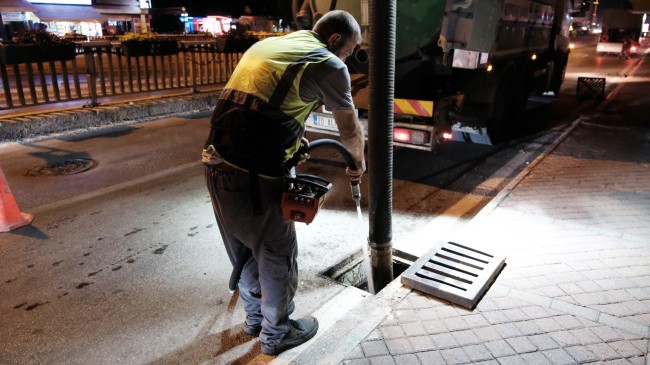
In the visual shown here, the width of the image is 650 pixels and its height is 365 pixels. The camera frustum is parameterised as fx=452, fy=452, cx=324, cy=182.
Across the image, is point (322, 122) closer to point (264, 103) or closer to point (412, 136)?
point (412, 136)

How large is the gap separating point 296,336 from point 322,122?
3.82 m

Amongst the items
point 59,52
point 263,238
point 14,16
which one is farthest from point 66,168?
point 14,16

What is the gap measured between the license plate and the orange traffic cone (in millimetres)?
3595

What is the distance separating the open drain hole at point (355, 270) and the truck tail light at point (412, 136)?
7.15ft

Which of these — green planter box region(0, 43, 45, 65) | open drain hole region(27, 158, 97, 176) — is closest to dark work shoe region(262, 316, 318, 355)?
open drain hole region(27, 158, 97, 176)

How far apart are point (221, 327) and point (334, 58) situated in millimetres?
1932

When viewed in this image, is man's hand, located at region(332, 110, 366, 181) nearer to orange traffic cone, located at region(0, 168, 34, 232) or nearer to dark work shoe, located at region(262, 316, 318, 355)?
dark work shoe, located at region(262, 316, 318, 355)

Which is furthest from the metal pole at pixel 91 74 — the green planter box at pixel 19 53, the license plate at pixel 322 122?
the license plate at pixel 322 122

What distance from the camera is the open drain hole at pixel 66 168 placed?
6100mm

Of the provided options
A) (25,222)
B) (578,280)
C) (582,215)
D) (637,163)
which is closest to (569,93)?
(637,163)

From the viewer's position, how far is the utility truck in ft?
18.6

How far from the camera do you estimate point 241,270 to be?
9.26 ft

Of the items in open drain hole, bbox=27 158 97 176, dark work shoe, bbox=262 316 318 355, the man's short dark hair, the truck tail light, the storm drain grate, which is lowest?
dark work shoe, bbox=262 316 318 355

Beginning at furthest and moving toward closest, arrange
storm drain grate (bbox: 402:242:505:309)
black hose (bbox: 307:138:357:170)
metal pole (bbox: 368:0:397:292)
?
storm drain grate (bbox: 402:242:505:309) < metal pole (bbox: 368:0:397:292) < black hose (bbox: 307:138:357:170)
